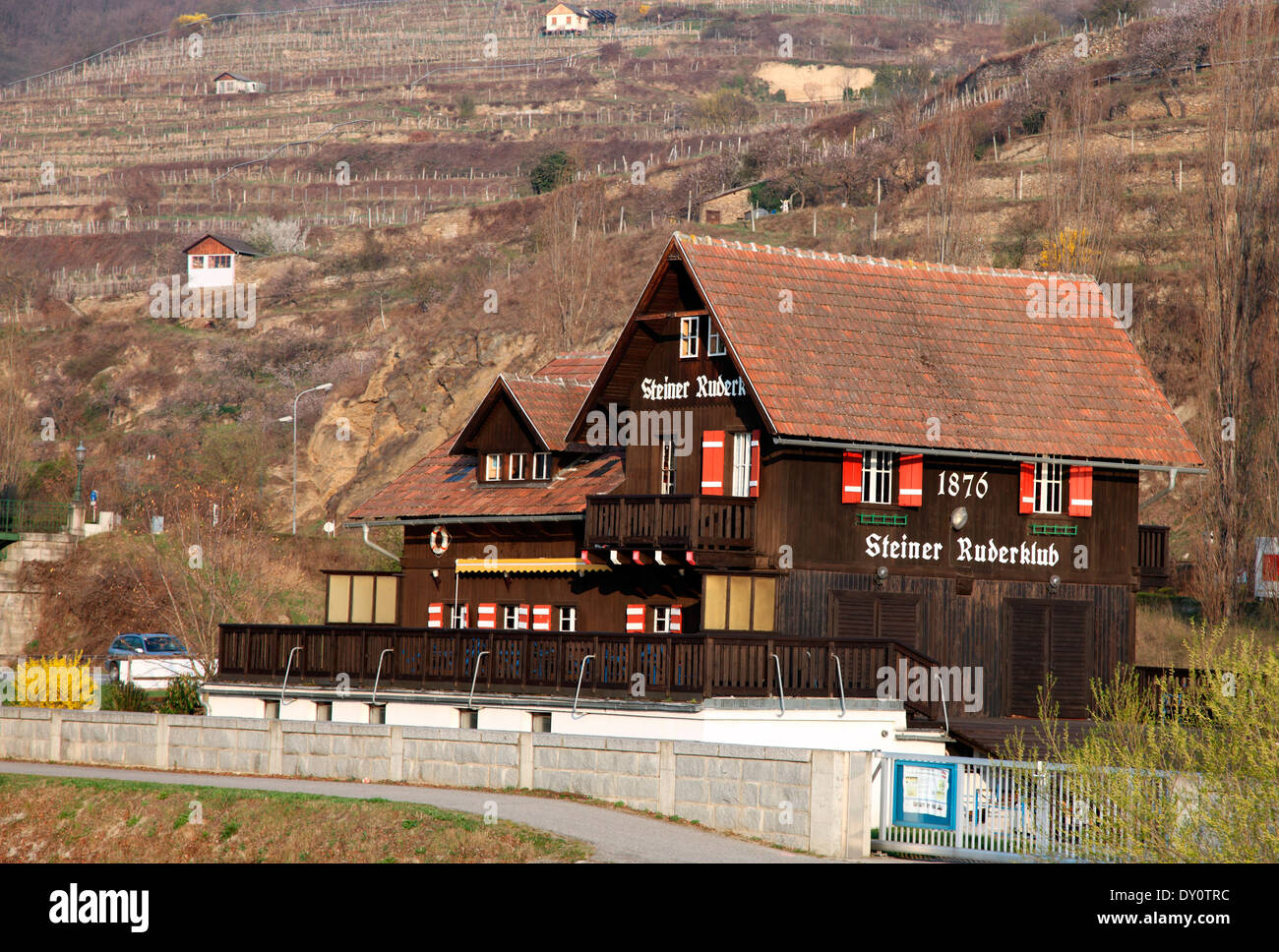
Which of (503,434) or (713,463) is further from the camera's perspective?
(503,434)

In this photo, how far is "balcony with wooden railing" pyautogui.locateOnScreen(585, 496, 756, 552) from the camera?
31688 millimetres

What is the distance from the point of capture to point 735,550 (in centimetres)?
3206

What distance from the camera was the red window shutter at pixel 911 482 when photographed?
3338cm

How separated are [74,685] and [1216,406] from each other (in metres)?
35.1

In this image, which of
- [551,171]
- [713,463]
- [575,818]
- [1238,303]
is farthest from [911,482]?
[551,171]

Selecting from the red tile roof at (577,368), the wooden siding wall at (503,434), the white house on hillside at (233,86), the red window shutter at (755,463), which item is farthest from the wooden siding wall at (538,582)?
the white house on hillside at (233,86)

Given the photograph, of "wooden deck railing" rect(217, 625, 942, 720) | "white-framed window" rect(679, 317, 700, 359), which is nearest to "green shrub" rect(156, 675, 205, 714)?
"wooden deck railing" rect(217, 625, 942, 720)

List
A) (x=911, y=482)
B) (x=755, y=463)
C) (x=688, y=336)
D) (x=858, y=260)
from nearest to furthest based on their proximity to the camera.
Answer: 1. (x=755, y=463)
2. (x=911, y=482)
3. (x=688, y=336)
4. (x=858, y=260)

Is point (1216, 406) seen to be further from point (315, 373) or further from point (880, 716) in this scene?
point (315, 373)

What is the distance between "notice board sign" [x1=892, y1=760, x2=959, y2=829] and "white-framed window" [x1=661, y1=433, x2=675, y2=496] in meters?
13.9

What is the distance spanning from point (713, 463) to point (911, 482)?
4.01 meters

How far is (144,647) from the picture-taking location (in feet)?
173

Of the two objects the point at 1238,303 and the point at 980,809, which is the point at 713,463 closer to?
the point at 980,809
